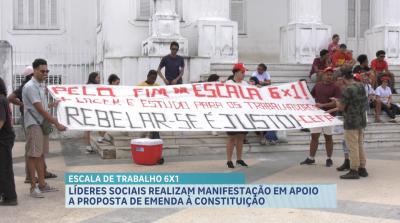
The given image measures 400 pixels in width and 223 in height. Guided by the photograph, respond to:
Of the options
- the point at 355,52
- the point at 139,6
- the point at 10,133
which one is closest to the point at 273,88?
the point at 10,133

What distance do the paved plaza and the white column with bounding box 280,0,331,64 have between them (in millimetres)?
4536

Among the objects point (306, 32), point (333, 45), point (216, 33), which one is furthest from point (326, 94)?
point (306, 32)

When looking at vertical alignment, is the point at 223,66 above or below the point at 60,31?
below

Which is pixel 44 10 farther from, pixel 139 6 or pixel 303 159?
pixel 303 159

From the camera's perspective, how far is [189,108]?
927cm

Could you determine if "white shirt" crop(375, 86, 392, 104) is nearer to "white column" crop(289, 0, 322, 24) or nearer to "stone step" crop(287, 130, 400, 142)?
"stone step" crop(287, 130, 400, 142)

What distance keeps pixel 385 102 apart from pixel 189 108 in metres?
6.57

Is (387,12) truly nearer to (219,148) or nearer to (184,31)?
(184,31)

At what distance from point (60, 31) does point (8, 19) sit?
1598mm

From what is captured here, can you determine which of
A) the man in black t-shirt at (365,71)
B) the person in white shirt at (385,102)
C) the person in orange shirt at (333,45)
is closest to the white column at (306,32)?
the person in orange shirt at (333,45)

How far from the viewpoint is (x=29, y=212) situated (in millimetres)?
6961

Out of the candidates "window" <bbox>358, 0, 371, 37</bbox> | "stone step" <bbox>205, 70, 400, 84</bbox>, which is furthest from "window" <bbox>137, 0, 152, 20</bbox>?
"window" <bbox>358, 0, 371, 37</bbox>

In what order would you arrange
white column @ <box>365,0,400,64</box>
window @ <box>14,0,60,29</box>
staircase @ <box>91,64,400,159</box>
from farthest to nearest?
window @ <box>14,0,60,29</box>
white column @ <box>365,0,400,64</box>
staircase @ <box>91,64,400,159</box>

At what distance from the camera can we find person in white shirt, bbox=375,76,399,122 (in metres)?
13.7
